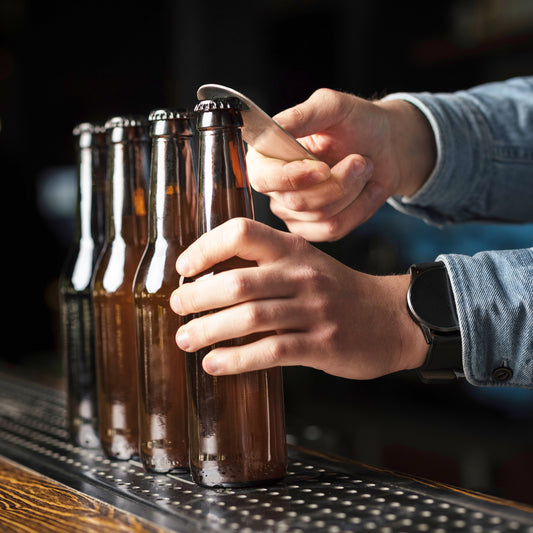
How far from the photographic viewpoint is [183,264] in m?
0.72

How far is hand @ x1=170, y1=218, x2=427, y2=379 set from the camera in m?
0.69

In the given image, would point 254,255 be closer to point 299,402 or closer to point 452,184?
point 452,184

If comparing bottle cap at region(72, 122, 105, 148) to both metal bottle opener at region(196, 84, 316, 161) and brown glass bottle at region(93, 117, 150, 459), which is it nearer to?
brown glass bottle at region(93, 117, 150, 459)

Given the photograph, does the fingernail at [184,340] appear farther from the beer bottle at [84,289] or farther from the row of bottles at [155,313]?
the beer bottle at [84,289]

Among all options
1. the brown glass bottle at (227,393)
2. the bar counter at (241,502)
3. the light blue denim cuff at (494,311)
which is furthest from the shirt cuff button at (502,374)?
the brown glass bottle at (227,393)

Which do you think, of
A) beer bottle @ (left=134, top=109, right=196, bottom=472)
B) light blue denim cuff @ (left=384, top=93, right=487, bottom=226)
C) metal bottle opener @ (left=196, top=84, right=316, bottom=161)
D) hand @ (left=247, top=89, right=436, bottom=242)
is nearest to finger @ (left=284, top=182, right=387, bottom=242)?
hand @ (left=247, top=89, right=436, bottom=242)

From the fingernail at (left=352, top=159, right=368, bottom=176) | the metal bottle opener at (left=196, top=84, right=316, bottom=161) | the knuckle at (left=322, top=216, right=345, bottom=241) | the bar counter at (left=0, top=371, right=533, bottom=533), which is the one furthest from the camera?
the knuckle at (left=322, top=216, right=345, bottom=241)

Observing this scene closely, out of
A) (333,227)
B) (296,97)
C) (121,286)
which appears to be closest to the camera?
(121,286)

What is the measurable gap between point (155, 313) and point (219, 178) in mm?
162

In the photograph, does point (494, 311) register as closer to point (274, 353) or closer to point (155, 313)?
point (274, 353)

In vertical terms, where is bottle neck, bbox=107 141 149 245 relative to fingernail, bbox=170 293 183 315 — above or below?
above

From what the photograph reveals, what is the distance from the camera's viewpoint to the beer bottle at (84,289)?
0.99 metres

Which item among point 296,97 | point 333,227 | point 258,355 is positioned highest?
point 296,97

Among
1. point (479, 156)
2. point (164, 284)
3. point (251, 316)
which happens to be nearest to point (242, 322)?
point (251, 316)
